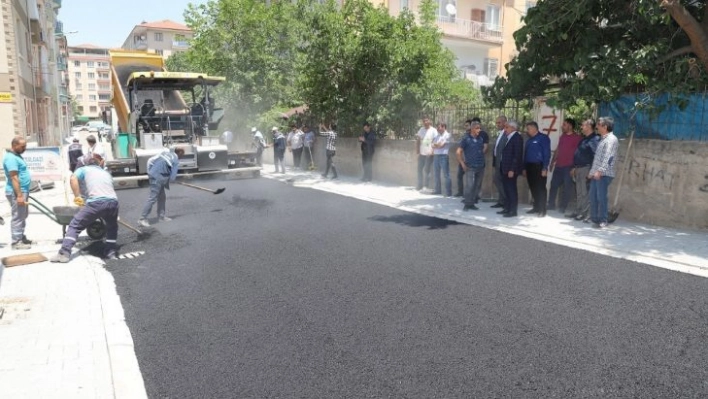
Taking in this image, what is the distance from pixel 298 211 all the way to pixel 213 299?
5008 millimetres

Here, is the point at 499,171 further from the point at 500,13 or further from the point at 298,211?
the point at 500,13

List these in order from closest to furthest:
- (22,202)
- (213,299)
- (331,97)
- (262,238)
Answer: (213,299) → (22,202) → (262,238) → (331,97)

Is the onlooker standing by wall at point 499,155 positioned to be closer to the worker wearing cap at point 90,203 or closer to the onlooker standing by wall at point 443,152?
the onlooker standing by wall at point 443,152

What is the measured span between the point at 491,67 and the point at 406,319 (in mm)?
28215

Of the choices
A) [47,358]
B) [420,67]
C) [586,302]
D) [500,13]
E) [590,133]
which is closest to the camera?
[47,358]

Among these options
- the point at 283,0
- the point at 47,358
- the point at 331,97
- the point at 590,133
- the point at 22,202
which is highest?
the point at 283,0

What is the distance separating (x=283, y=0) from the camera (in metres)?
25.2

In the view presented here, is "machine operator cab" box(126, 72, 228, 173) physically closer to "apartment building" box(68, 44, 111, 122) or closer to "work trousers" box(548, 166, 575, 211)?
"work trousers" box(548, 166, 575, 211)

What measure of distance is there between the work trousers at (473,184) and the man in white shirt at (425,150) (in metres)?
2.04

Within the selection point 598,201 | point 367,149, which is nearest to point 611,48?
point 598,201

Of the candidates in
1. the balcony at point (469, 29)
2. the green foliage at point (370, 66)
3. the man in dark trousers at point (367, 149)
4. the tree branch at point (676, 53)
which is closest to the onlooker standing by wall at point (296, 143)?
the green foliage at point (370, 66)

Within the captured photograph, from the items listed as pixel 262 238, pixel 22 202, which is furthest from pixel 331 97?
pixel 22 202

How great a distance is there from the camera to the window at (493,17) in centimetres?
2988

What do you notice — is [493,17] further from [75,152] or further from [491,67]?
[75,152]
